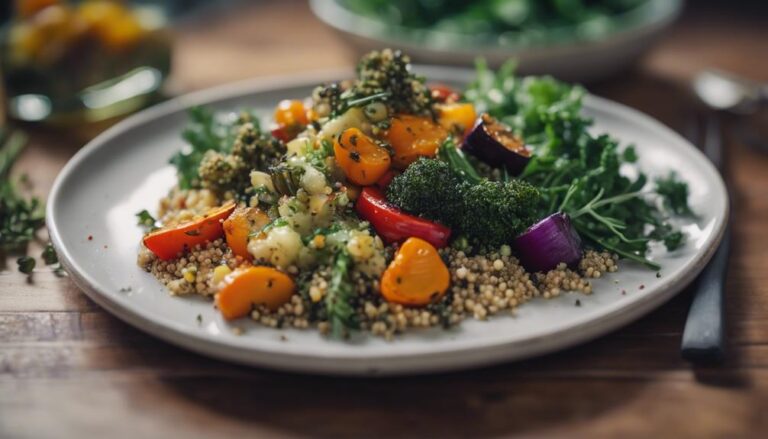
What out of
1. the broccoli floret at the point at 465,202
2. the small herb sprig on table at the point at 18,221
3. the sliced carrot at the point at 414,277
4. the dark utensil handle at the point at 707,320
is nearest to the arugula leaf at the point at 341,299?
the sliced carrot at the point at 414,277

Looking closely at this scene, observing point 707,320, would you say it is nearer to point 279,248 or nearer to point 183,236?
point 279,248

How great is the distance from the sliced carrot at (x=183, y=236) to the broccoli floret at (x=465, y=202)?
61 cm

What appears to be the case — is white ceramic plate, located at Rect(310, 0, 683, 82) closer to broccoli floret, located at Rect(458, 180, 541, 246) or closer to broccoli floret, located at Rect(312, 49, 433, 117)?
broccoli floret, located at Rect(312, 49, 433, 117)

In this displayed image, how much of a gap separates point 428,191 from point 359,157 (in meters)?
0.27

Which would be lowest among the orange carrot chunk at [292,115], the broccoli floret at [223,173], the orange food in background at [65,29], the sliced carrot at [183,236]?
the orange food in background at [65,29]

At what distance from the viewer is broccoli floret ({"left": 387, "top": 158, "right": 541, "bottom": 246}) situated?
2.73 metres

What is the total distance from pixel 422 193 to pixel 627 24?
2556mm

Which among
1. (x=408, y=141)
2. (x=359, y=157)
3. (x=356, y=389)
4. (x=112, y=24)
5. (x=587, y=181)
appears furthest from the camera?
(x=112, y=24)

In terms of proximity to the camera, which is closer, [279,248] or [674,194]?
[279,248]

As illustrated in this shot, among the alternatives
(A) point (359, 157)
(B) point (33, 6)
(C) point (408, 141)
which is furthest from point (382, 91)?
(B) point (33, 6)

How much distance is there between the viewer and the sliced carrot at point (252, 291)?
251 cm

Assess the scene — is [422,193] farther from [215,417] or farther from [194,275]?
[215,417]

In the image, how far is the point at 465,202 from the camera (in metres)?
2.79

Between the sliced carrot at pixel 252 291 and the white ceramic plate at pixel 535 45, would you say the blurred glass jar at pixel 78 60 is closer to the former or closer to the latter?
the white ceramic plate at pixel 535 45
